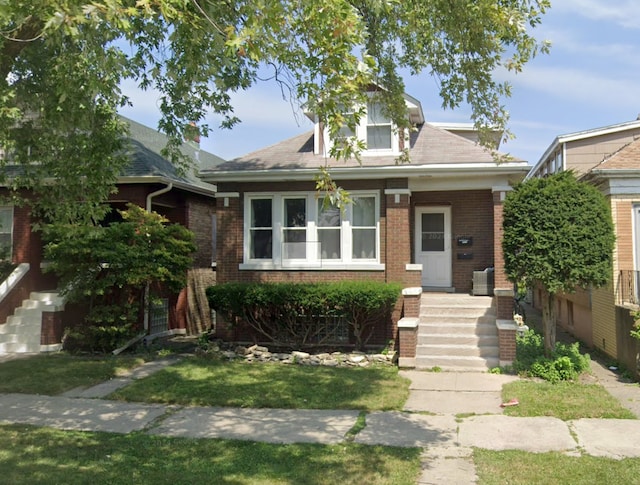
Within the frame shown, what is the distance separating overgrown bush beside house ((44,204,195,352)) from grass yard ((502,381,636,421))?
23.7ft

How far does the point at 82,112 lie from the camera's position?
7957 millimetres

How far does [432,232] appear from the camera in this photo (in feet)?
46.0

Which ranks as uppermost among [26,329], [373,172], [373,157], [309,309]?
[373,157]

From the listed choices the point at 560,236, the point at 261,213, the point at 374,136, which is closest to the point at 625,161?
the point at 560,236

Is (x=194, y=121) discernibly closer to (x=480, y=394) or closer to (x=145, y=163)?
(x=145, y=163)

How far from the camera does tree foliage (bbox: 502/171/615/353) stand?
9.14 metres

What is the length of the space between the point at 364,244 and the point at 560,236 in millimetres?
4739

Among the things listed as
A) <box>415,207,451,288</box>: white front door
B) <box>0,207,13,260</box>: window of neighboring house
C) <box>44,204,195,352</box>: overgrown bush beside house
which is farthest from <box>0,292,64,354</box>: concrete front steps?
<box>415,207,451,288</box>: white front door

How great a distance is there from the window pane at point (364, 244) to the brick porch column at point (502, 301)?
2691 millimetres

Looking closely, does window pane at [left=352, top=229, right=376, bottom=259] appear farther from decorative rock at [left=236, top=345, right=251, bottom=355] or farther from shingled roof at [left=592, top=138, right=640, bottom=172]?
shingled roof at [left=592, top=138, right=640, bottom=172]

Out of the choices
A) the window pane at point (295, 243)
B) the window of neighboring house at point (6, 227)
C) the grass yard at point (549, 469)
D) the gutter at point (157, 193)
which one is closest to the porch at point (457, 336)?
the window pane at point (295, 243)

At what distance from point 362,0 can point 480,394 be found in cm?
589

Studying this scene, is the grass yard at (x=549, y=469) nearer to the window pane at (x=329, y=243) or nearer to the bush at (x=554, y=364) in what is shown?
the bush at (x=554, y=364)

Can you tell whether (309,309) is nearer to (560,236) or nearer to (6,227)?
(560,236)
